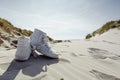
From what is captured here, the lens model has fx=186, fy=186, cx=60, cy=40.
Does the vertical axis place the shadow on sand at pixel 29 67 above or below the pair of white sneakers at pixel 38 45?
below

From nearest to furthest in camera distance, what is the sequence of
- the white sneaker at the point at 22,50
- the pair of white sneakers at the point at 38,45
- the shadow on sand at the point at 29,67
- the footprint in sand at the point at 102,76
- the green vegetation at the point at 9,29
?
the shadow on sand at the point at 29,67 → the footprint in sand at the point at 102,76 → the white sneaker at the point at 22,50 → the pair of white sneakers at the point at 38,45 → the green vegetation at the point at 9,29

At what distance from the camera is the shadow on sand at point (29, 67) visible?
2710 mm

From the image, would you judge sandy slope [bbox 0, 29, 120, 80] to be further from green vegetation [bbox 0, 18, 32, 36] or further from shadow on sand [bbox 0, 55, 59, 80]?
green vegetation [bbox 0, 18, 32, 36]

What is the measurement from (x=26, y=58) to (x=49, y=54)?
0.51 meters

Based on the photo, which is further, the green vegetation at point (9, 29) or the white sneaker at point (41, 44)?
the green vegetation at point (9, 29)

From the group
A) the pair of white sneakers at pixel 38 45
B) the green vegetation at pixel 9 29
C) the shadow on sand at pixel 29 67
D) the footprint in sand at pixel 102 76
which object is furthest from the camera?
the green vegetation at pixel 9 29

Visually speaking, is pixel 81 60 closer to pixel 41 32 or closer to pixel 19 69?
pixel 41 32

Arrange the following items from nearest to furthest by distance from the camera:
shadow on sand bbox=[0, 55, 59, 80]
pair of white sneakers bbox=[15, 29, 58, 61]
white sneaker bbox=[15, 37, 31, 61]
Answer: shadow on sand bbox=[0, 55, 59, 80] → white sneaker bbox=[15, 37, 31, 61] → pair of white sneakers bbox=[15, 29, 58, 61]

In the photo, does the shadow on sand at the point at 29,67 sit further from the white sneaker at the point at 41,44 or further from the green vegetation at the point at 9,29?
the green vegetation at the point at 9,29

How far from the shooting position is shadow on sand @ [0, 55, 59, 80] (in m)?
2.71

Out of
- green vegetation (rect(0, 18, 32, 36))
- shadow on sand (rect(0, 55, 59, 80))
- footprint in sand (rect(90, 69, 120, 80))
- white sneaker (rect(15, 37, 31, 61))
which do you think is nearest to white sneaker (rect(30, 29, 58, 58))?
shadow on sand (rect(0, 55, 59, 80))

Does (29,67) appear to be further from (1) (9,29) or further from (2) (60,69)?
(1) (9,29)

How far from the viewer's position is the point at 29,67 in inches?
122

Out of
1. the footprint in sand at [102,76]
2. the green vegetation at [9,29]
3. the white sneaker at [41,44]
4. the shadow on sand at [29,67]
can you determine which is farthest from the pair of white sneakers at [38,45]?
the green vegetation at [9,29]
